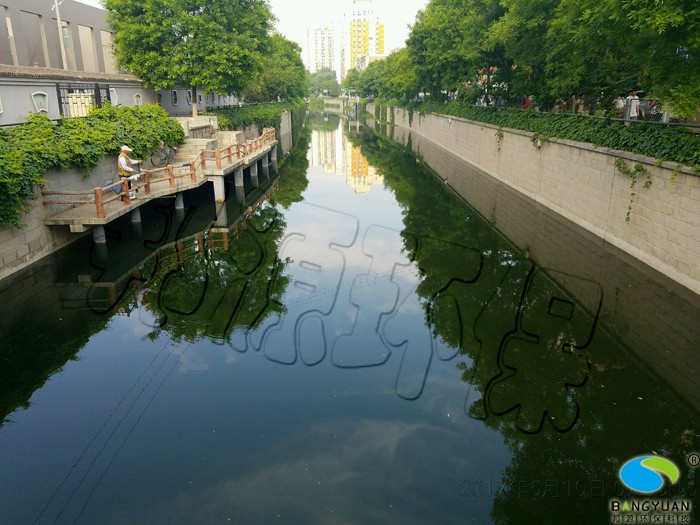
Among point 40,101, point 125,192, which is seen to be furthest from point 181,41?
point 125,192

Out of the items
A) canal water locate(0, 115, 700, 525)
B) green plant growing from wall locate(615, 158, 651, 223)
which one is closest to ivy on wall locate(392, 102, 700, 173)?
green plant growing from wall locate(615, 158, 651, 223)

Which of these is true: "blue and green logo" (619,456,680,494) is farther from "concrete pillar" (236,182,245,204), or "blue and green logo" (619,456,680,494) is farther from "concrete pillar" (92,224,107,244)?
"concrete pillar" (236,182,245,204)

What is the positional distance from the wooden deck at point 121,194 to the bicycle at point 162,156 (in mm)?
1153

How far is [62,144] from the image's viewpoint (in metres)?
14.2

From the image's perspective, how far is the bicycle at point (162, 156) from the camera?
21656 millimetres

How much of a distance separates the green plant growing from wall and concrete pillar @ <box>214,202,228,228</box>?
12.0m

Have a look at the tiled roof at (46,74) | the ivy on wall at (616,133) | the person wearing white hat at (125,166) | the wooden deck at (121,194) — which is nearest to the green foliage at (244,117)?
the tiled roof at (46,74)

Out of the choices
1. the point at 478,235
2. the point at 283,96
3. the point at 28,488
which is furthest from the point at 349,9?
the point at 28,488

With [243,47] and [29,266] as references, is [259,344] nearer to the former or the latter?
[29,266]

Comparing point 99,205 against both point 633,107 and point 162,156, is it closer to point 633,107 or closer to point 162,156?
point 162,156

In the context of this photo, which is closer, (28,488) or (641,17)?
(28,488)

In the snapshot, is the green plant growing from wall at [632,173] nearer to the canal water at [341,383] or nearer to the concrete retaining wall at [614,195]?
the concrete retaining wall at [614,195]

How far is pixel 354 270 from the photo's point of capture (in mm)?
13336

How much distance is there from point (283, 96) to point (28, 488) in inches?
2529
